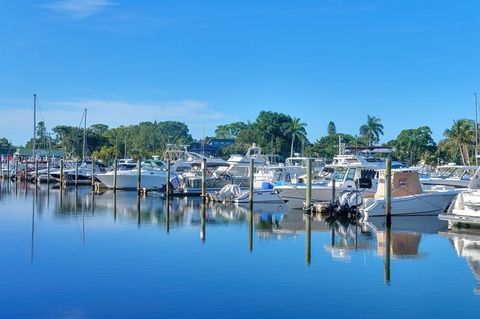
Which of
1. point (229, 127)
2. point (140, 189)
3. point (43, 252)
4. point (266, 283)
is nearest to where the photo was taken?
point (266, 283)

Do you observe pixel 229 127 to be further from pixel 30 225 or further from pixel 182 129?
pixel 30 225

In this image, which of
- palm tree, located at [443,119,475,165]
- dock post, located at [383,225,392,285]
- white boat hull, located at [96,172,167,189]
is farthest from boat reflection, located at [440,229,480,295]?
palm tree, located at [443,119,475,165]

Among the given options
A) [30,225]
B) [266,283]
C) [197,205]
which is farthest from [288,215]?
[266,283]

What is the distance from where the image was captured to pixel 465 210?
31594 mm

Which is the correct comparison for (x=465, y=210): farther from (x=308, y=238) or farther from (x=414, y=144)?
(x=414, y=144)

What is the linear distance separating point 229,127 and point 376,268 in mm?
147558

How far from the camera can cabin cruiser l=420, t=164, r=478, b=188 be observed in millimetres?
44938

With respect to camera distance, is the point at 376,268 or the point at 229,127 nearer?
the point at 376,268

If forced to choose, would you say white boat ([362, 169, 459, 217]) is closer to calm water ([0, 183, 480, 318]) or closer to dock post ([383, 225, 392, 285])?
calm water ([0, 183, 480, 318])

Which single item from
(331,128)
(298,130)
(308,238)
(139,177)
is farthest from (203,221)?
(331,128)

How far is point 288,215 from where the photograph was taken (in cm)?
4041

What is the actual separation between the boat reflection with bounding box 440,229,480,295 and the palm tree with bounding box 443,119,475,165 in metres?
55.8

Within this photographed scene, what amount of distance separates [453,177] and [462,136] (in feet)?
136

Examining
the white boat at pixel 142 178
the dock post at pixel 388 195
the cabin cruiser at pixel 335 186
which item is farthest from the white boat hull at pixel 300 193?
the white boat at pixel 142 178
